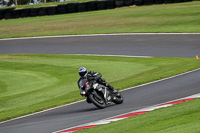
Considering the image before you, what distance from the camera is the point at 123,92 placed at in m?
15.4

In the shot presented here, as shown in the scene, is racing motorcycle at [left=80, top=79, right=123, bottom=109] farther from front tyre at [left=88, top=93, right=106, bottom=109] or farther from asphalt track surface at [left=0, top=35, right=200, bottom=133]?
asphalt track surface at [left=0, top=35, right=200, bottom=133]

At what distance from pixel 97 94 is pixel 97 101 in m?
0.21

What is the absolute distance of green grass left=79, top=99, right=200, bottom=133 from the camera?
25.0ft

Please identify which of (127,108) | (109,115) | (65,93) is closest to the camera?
(109,115)

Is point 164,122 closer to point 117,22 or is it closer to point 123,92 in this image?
point 123,92

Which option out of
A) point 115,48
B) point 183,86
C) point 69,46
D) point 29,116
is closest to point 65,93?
point 29,116

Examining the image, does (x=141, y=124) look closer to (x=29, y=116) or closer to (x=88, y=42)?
(x=29, y=116)

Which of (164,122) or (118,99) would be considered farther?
(118,99)

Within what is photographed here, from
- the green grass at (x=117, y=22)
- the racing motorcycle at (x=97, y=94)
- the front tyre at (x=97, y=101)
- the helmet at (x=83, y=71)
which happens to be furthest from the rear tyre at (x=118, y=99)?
the green grass at (x=117, y=22)

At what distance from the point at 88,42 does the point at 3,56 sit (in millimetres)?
6663

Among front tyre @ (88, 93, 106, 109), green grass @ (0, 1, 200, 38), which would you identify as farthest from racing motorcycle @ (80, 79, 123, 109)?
green grass @ (0, 1, 200, 38)

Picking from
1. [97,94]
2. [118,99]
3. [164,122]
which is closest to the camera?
[164,122]

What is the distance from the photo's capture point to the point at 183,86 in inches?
579

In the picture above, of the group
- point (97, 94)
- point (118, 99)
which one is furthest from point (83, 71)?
point (118, 99)
